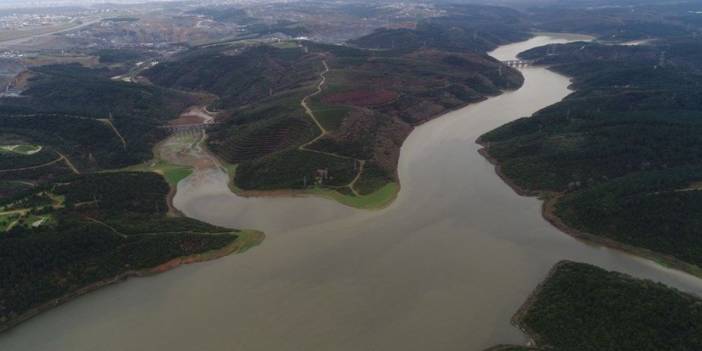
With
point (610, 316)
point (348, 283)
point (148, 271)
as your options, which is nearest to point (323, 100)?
point (148, 271)

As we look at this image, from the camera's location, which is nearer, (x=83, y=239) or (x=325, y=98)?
(x=83, y=239)

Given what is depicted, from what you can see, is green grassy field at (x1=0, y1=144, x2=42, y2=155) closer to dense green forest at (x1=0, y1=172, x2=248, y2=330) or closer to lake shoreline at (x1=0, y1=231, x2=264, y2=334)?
dense green forest at (x1=0, y1=172, x2=248, y2=330)

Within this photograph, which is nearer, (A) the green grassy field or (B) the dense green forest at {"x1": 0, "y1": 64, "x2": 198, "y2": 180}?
(A) the green grassy field

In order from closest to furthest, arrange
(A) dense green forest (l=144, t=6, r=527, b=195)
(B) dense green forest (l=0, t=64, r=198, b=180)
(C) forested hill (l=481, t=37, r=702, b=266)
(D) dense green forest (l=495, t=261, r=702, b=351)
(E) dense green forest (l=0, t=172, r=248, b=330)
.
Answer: (D) dense green forest (l=495, t=261, r=702, b=351), (E) dense green forest (l=0, t=172, r=248, b=330), (C) forested hill (l=481, t=37, r=702, b=266), (A) dense green forest (l=144, t=6, r=527, b=195), (B) dense green forest (l=0, t=64, r=198, b=180)

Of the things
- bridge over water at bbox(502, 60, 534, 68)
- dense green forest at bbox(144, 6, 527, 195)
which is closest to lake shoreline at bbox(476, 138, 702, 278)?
dense green forest at bbox(144, 6, 527, 195)

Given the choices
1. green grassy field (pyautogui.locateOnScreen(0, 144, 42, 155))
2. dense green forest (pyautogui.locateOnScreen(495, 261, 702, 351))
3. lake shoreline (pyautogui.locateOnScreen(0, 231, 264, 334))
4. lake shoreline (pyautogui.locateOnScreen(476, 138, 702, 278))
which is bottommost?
lake shoreline (pyautogui.locateOnScreen(0, 231, 264, 334))

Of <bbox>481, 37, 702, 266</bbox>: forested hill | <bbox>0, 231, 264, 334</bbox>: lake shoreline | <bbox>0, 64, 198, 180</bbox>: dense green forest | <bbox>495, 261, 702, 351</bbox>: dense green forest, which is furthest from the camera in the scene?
<bbox>0, 64, 198, 180</bbox>: dense green forest

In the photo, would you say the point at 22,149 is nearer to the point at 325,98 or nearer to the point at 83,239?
the point at 83,239
